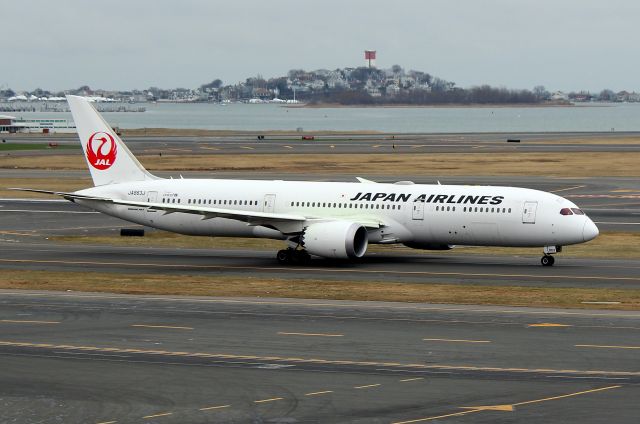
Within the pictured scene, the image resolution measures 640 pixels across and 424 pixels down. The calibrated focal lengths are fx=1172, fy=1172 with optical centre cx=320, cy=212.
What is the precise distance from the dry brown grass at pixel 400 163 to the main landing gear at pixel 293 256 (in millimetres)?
57383

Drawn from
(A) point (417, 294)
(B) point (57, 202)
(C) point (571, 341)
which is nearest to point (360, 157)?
(B) point (57, 202)

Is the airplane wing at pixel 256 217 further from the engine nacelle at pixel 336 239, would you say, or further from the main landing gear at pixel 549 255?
the main landing gear at pixel 549 255

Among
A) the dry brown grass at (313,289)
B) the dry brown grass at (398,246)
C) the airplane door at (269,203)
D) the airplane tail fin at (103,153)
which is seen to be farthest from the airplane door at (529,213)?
the airplane tail fin at (103,153)

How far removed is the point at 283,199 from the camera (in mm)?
62750

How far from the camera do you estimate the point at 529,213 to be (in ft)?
189

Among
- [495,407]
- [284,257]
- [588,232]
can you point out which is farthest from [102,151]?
[495,407]

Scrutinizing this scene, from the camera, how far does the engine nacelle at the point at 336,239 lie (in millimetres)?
58094

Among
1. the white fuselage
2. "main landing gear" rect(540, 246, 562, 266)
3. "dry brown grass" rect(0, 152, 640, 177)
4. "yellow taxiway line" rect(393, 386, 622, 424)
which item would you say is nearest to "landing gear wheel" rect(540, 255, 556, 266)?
"main landing gear" rect(540, 246, 562, 266)

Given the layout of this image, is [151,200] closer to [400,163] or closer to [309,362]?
[309,362]

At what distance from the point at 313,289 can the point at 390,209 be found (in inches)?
435

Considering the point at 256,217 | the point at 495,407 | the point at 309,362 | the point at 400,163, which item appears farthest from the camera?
the point at 400,163

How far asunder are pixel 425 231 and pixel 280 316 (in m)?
17.9

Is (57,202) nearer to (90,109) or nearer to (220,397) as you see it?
(90,109)

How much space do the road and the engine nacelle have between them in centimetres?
→ 1111
